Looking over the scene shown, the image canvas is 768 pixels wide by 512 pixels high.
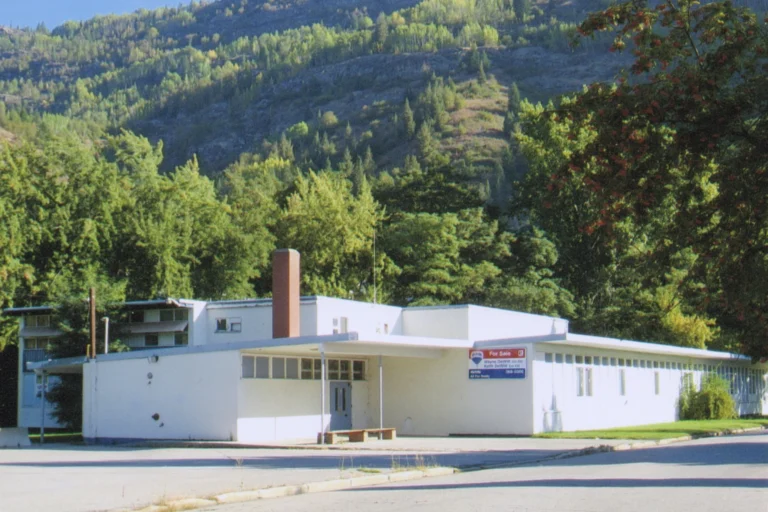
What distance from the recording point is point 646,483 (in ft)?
56.9

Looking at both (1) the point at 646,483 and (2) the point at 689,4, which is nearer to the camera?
(2) the point at 689,4

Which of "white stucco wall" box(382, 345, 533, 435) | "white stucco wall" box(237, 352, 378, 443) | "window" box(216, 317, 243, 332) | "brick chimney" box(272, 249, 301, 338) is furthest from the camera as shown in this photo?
"window" box(216, 317, 243, 332)

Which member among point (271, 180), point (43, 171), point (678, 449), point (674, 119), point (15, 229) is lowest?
point (678, 449)

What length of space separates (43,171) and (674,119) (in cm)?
4862

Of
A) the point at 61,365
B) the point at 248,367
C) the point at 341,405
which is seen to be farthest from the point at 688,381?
the point at 61,365

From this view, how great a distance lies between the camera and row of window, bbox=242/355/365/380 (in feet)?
110

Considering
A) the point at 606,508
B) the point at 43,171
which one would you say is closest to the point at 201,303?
the point at 43,171

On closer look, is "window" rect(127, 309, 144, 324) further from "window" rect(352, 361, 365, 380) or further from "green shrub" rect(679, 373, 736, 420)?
"green shrub" rect(679, 373, 736, 420)

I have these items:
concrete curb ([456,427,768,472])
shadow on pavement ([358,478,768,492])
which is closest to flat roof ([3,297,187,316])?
concrete curb ([456,427,768,472])

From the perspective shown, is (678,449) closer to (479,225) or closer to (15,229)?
(15,229)

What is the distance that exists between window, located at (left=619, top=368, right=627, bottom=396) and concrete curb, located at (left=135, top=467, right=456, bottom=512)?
956 inches

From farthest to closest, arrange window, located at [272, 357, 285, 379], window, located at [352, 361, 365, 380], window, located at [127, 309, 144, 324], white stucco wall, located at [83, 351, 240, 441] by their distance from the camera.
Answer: window, located at [127, 309, 144, 324] → window, located at [352, 361, 365, 380] → window, located at [272, 357, 285, 379] → white stucco wall, located at [83, 351, 240, 441]

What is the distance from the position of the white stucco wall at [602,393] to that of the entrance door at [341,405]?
7360 millimetres

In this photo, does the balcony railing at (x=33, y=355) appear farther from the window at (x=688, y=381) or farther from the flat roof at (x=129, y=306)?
the window at (x=688, y=381)
